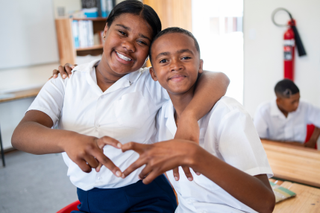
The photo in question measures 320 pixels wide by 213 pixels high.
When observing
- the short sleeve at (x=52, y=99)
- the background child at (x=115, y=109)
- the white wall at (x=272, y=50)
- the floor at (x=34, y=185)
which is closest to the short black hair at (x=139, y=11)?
the background child at (x=115, y=109)

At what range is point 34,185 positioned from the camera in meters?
3.01

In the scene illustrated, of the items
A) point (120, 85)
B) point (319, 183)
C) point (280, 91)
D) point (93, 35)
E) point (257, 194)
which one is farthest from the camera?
point (93, 35)

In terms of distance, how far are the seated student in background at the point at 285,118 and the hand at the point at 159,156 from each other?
8.46 ft

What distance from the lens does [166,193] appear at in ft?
4.30

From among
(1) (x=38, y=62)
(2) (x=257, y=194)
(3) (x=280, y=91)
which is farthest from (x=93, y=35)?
(2) (x=257, y=194)

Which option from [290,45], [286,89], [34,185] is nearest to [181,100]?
[286,89]

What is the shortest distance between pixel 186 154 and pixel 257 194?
11.7 inches

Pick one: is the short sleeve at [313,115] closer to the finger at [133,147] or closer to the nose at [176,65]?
the nose at [176,65]

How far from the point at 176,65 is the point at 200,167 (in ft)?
1.58

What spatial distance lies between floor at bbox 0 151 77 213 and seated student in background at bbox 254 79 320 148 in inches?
83.7

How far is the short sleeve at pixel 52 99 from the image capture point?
1.13 m

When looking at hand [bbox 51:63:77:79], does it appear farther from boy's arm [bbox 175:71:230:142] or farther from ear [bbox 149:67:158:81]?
boy's arm [bbox 175:71:230:142]

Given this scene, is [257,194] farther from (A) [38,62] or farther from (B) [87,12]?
(B) [87,12]

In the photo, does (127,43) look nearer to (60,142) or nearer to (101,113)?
(101,113)
